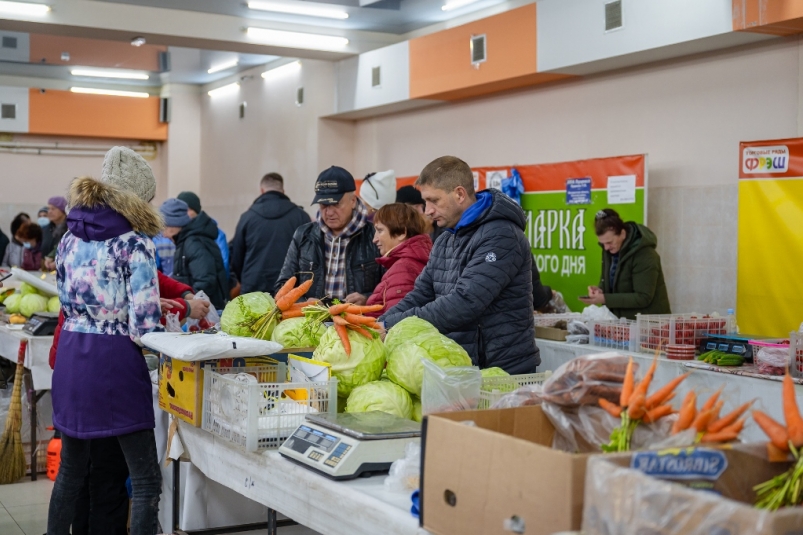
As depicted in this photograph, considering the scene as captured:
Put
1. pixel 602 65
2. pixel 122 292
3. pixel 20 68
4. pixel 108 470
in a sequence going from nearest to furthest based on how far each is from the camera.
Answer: pixel 122 292
pixel 108 470
pixel 602 65
pixel 20 68

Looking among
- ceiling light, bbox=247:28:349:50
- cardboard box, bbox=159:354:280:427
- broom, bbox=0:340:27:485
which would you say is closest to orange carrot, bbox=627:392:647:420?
cardboard box, bbox=159:354:280:427

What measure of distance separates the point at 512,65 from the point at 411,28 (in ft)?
7.00

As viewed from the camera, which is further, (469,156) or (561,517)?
(469,156)

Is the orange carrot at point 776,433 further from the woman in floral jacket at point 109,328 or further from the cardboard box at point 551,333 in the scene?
the cardboard box at point 551,333

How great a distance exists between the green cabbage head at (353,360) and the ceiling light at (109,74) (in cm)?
1101

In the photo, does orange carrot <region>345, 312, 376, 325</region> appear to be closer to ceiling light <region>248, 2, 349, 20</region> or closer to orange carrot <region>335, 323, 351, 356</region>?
orange carrot <region>335, 323, 351, 356</region>

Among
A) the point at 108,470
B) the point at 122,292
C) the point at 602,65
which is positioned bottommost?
the point at 108,470

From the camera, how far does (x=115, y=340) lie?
3012mm

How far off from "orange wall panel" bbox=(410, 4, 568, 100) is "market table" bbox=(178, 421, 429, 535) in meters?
4.83

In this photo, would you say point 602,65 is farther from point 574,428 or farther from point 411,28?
point 574,428

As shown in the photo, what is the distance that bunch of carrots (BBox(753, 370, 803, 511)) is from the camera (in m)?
1.52

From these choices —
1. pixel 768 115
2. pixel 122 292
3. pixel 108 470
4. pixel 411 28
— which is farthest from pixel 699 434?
pixel 411 28

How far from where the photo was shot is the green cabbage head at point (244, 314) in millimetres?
3186

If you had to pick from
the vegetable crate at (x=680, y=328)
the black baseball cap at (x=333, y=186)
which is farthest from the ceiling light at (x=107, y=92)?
the vegetable crate at (x=680, y=328)
